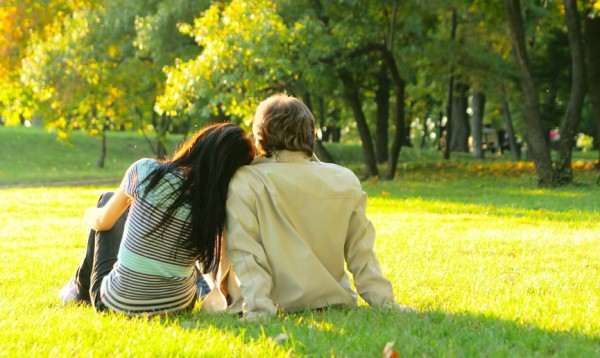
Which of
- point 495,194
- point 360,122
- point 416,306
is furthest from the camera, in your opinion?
point 360,122

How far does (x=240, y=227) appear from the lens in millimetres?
5105

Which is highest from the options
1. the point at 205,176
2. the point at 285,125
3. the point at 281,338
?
the point at 285,125

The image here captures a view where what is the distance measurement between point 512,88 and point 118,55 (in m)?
13.8

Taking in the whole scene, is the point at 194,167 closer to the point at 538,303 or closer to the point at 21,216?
the point at 538,303

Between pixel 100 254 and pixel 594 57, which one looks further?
pixel 594 57

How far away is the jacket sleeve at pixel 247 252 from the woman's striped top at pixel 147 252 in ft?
0.91

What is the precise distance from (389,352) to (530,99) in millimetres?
15644

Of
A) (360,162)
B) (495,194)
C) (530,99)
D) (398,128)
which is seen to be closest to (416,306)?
(495,194)

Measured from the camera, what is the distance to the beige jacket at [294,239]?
512 cm

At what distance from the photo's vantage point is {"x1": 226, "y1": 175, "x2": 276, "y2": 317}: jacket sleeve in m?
5.08

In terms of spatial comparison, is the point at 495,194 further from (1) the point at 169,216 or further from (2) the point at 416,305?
(1) the point at 169,216

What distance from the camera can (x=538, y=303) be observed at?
575 centimetres

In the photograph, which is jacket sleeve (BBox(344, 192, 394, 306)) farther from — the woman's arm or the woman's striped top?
the woman's arm

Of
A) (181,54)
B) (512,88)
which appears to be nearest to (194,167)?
(181,54)
